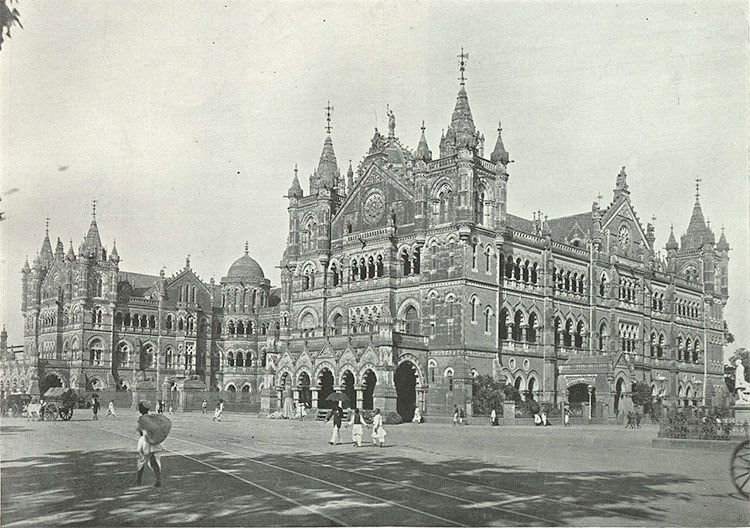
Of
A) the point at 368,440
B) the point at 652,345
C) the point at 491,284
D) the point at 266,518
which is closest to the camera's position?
the point at 266,518

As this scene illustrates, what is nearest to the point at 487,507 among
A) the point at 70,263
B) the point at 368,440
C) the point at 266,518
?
the point at 266,518

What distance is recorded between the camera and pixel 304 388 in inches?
2232

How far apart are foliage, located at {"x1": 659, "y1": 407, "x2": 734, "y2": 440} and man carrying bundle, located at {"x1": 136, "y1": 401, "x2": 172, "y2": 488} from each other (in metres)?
18.9

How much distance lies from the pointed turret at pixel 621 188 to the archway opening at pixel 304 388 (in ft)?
102

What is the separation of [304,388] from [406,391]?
7288 mm

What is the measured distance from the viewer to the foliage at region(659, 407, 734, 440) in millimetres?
27531

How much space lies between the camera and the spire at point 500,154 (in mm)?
54375

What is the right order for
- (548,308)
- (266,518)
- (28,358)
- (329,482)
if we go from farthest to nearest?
(28,358) → (548,308) → (329,482) → (266,518)

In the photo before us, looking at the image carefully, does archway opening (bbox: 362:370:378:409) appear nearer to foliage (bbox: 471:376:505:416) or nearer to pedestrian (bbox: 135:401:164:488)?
foliage (bbox: 471:376:505:416)

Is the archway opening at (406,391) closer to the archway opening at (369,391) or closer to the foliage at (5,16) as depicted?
the archway opening at (369,391)

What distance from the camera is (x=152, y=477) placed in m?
17.9

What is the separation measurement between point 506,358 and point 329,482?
37918 mm

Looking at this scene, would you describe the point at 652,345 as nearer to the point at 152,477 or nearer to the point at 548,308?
the point at 548,308

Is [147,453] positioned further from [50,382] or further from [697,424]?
[50,382]
